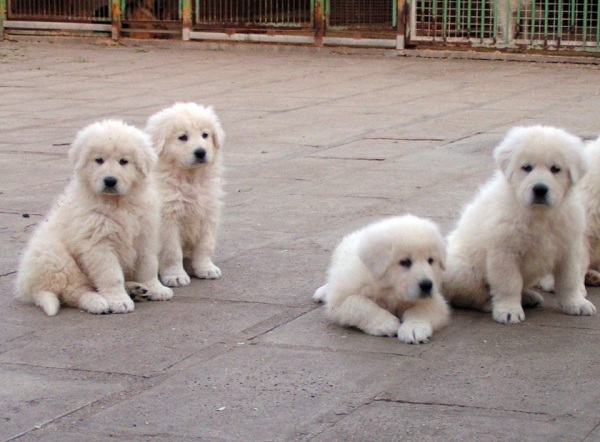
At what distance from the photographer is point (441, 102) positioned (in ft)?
47.9

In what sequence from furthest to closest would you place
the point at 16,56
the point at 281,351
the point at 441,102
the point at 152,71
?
the point at 16,56 → the point at 152,71 → the point at 441,102 → the point at 281,351

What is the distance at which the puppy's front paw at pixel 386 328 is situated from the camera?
5.67 meters

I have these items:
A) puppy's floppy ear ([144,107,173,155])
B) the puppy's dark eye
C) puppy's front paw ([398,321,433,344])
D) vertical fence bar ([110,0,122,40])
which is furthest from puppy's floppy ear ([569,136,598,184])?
vertical fence bar ([110,0,122,40])

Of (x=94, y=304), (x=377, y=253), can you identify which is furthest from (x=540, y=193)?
(x=94, y=304)

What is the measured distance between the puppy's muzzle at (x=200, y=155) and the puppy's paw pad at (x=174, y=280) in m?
0.72

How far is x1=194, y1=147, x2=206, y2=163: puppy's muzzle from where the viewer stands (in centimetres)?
696

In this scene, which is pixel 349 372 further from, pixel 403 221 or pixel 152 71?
pixel 152 71

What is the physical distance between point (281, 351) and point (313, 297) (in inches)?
37.7

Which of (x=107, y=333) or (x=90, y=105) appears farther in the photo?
(x=90, y=105)

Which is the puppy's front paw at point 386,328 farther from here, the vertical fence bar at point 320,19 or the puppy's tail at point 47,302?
the vertical fence bar at point 320,19

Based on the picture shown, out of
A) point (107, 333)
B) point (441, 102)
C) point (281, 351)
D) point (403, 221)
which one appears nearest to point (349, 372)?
point (281, 351)

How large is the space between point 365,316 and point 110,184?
1639 mm

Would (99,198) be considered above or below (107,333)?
above

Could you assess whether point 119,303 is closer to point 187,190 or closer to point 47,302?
point 47,302
